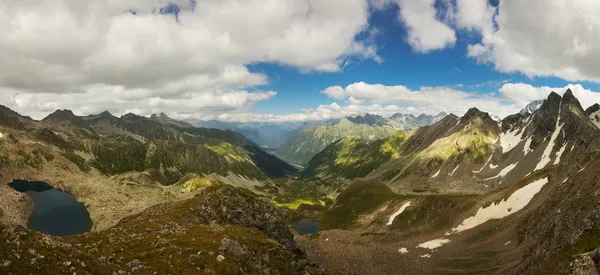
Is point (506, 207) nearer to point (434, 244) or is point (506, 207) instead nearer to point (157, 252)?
point (434, 244)

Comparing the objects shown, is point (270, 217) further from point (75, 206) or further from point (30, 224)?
point (75, 206)

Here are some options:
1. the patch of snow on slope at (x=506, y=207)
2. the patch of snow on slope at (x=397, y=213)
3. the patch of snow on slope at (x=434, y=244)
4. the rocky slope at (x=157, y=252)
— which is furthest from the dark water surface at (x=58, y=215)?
the patch of snow on slope at (x=506, y=207)

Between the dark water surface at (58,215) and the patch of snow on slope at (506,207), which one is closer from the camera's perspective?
the patch of snow on slope at (506,207)

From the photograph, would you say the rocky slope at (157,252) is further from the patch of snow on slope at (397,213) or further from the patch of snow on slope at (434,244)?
the patch of snow on slope at (397,213)

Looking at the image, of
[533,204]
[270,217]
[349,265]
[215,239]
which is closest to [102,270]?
[215,239]

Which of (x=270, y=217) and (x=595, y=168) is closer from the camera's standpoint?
(x=595, y=168)

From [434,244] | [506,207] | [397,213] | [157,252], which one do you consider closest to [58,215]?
[397,213]
